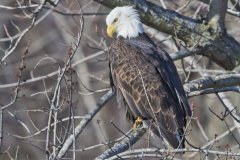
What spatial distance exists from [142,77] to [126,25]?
1.00 meters

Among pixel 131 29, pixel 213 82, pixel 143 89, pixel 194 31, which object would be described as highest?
pixel 131 29

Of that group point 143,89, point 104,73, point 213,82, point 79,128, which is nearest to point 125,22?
point 143,89

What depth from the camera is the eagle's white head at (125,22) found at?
7246mm

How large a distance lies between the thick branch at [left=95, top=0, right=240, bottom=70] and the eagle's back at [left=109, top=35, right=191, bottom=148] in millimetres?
248

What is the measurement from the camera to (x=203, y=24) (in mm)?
7246

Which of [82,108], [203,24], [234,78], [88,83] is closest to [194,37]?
[203,24]

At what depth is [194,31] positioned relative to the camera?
721 centimetres

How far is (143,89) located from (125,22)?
1.01 m

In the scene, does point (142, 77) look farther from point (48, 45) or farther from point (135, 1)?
point (48, 45)

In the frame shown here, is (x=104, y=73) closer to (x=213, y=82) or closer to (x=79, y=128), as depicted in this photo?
(x=213, y=82)

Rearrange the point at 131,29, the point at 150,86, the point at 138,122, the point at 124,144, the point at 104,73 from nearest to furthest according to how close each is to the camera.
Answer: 1. the point at 124,144
2. the point at 150,86
3. the point at 138,122
4. the point at 131,29
5. the point at 104,73

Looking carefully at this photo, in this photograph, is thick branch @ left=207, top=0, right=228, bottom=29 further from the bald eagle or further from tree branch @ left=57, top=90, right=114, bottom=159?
tree branch @ left=57, top=90, right=114, bottom=159

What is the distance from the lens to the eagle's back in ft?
21.0

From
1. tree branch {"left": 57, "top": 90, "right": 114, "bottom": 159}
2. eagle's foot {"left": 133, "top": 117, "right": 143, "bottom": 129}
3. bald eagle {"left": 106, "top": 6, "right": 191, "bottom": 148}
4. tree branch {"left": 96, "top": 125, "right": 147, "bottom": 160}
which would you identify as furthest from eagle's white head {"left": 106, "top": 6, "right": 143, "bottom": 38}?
tree branch {"left": 96, "top": 125, "right": 147, "bottom": 160}
